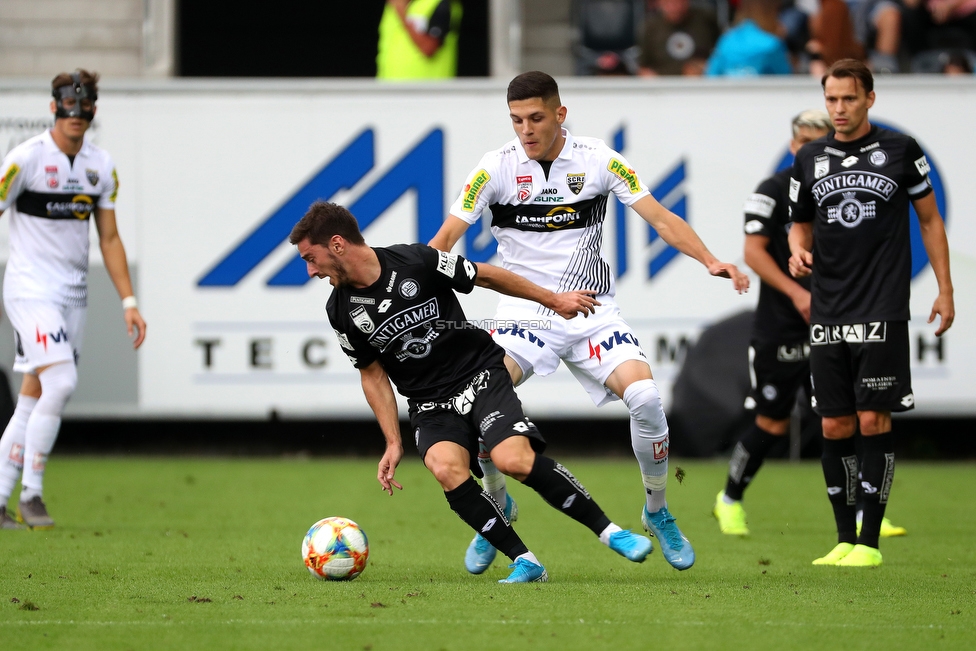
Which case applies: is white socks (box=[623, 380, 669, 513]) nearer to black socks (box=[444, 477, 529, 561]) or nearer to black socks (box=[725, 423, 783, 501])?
black socks (box=[444, 477, 529, 561])

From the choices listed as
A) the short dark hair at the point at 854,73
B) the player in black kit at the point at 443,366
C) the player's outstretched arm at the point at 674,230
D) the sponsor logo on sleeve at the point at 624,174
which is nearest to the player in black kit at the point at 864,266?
the short dark hair at the point at 854,73

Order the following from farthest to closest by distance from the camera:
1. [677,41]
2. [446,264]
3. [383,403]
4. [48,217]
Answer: [677,41], [48,217], [383,403], [446,264]

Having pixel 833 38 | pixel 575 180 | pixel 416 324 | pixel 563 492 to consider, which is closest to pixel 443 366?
pixel 416 324

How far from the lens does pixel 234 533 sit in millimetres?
7730

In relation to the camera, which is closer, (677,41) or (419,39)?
(419,39)

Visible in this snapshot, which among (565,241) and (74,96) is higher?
(74,96)

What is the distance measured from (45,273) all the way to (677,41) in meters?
8.20

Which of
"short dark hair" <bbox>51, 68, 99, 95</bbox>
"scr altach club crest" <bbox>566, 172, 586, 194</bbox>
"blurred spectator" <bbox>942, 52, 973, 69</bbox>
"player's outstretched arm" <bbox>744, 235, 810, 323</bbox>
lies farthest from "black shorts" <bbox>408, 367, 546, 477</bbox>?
"blurred spectator" <bbox>942, 52, 973, 69</bbox>

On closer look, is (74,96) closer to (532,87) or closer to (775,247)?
(532,87)

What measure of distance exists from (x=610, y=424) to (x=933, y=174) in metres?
4.03

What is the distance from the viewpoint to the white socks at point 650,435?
6.13m

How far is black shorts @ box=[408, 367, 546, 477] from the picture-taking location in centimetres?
580

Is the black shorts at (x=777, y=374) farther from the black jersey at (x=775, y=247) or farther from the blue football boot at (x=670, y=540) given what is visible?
the blue football boot at (x=670, y=540)

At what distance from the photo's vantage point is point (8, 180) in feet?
25.7
